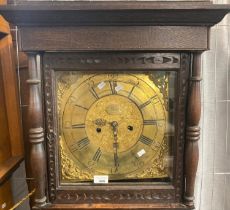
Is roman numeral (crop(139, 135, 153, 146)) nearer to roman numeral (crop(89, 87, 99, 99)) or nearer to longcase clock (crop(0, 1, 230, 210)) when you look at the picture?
longcase clock (crop(0, 1, 230, 210))

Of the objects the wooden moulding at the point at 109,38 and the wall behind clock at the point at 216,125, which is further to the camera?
the wall behind clock at the point at 216,125

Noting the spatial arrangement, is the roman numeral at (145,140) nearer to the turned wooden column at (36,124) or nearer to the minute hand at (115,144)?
the minute hand at (115,144)

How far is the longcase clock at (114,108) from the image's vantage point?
0.80 meters

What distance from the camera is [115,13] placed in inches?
29.8

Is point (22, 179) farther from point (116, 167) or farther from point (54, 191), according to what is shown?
point (116, 167)

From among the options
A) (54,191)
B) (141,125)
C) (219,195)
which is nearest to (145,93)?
(141,125)

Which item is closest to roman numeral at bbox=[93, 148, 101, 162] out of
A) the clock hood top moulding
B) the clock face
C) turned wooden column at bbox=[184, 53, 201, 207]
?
the clock face

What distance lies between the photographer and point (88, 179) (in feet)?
3.00

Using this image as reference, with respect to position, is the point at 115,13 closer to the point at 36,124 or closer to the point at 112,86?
the point at 112,86

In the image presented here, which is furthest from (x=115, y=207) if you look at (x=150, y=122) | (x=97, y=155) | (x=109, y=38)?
(x=109, y=38)

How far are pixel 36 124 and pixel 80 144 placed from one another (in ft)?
0.55

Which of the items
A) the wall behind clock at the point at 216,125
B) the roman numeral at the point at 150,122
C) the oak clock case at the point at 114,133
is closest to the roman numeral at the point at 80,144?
the oak clock case at the point at 114,133

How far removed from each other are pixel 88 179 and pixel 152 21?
57 cm

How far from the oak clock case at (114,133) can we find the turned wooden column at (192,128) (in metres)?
0.03
